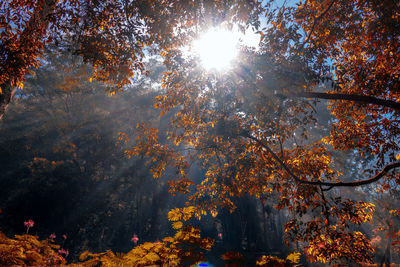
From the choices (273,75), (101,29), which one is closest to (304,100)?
(273,75)

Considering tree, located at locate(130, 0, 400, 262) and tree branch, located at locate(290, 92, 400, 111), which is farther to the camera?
tree, located at locate(130, 0, 400, 262)

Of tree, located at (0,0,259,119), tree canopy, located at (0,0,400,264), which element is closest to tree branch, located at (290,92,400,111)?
tree canopy, located at (0,0,400,264)

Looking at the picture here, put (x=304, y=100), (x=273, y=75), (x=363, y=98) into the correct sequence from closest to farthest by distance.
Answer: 1. (x=363, y=98)
2. (x=273, y=75)
3. (x=304, y=100)

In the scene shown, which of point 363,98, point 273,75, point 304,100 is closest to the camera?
point 363,98

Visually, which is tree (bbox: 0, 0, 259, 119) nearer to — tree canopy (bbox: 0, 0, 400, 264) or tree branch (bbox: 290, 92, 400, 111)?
tree canopy (bbox: 0, 0, 400, 264)

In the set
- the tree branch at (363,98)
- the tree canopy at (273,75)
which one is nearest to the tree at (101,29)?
the tree canopy at (273,75)

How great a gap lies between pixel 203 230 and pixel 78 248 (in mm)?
10685

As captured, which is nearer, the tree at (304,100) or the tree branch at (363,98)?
the tree branch at (363,98)

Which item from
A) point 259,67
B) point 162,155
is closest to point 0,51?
point 162,155

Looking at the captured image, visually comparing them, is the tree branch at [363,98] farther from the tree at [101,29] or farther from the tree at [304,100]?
the tree at [101,29]

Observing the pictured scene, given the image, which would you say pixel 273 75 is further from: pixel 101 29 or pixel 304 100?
pixel 101 29

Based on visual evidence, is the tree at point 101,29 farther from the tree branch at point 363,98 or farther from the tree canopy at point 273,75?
the tree branch at point 363,98

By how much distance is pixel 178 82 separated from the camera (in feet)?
19.1

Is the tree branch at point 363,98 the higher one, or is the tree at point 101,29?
the tree at point 101,29
